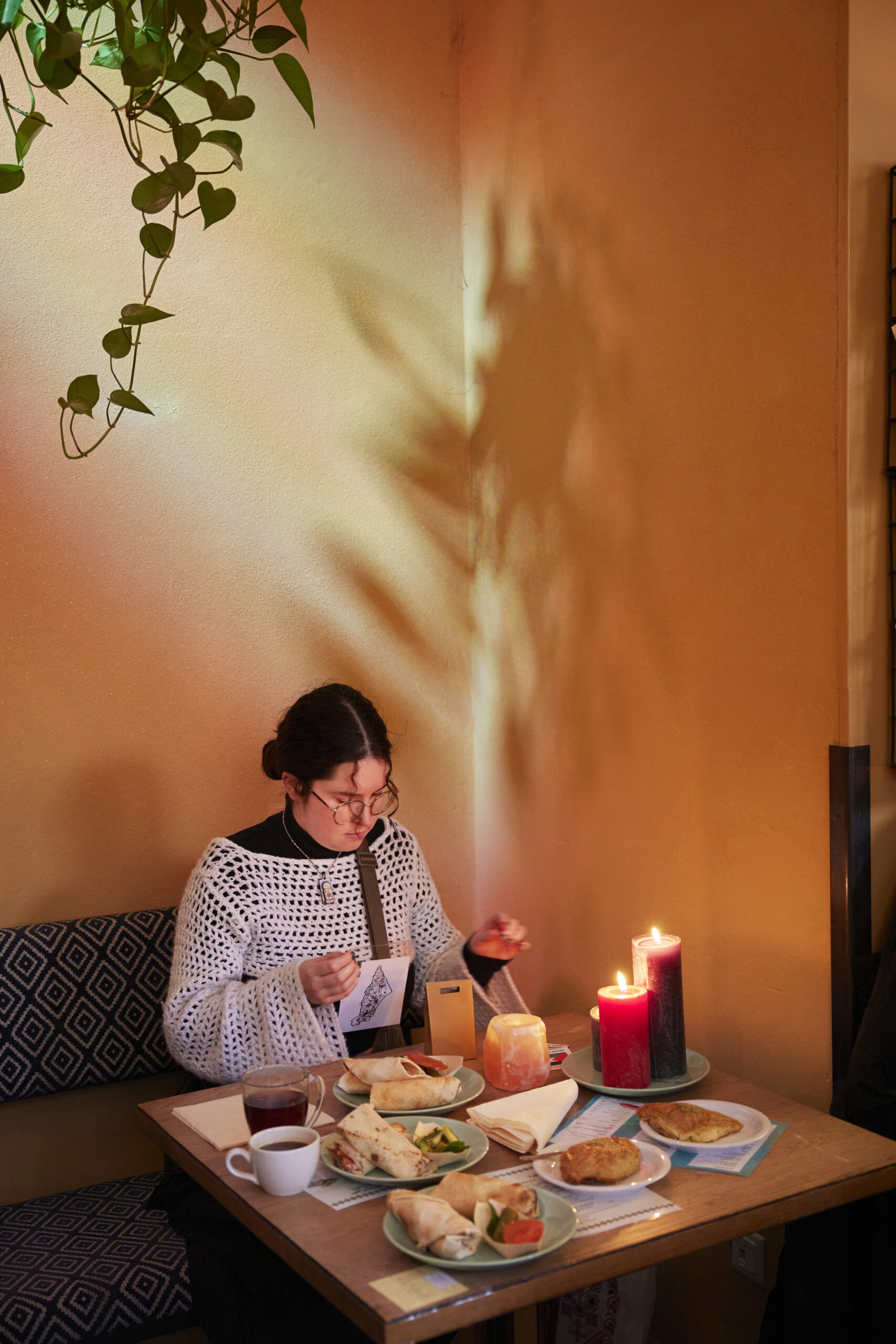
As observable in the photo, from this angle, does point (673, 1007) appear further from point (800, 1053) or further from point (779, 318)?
point (779, 318)

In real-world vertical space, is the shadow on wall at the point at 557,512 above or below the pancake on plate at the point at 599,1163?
above

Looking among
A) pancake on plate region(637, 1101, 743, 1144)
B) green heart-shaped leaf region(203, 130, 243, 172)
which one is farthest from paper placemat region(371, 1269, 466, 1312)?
green heart-shaped leaf region(203, 130, 243, 172)

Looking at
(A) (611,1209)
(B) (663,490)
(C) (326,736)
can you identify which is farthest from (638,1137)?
(B) (663,490)

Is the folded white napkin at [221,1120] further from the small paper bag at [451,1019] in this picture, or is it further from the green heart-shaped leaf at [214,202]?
the green heart-shaped leaf at [214,202]

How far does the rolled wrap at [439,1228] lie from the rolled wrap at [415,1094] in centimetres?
29

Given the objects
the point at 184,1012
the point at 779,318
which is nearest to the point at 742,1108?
the point at 184,1012

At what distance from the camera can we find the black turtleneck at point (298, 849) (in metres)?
1.85

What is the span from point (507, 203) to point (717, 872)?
1.51 metres

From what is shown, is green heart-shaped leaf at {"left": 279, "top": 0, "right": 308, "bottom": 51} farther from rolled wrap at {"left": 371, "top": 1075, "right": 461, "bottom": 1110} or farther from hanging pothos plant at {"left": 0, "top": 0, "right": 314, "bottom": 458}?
rolled wrap at {"left": 371, "top": 1075, "right": 461, "bottom": 1110}

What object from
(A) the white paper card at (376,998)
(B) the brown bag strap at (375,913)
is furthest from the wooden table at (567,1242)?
(B) the brown bag strap at (375,913)

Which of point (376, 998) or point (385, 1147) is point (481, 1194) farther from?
point (376, 998)

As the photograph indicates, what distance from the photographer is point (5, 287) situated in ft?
6.84

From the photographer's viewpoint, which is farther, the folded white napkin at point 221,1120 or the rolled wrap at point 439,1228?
the folded white napkin at point 221,1120

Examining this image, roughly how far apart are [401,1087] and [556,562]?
1.19 meters
